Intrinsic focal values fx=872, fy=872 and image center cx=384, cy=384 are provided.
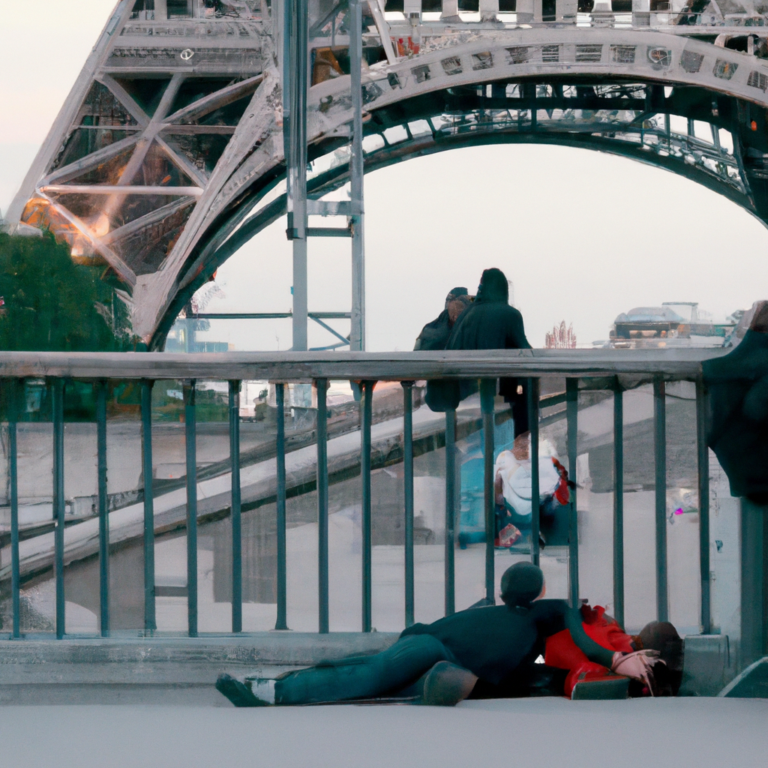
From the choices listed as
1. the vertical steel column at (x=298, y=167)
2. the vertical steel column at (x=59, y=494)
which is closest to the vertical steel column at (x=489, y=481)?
the vertical steel column at (x=59, y=494)

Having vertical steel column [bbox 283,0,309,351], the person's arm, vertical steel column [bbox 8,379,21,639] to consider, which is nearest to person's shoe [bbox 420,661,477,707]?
the person's arm

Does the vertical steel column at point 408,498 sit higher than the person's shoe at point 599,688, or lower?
higher

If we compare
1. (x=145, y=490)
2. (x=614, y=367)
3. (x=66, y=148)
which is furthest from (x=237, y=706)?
(x=66, y=148)

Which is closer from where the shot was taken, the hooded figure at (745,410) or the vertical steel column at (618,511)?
the hooded figure at (745,410)

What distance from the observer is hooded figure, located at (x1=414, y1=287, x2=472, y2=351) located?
6391mm

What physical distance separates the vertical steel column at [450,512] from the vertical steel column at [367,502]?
0.28 m

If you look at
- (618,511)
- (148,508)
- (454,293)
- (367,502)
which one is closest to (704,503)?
(618,511)

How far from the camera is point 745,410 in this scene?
9.68 feet

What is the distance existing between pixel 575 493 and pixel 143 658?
163 centimetres

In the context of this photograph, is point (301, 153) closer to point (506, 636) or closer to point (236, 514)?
point (236, 514)

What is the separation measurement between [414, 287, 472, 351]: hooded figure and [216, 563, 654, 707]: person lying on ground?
11.6ft

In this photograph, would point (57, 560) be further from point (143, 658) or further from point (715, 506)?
point (715, 506)

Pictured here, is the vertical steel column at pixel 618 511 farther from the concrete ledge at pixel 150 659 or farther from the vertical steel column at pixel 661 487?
the concrete ledge at pixel 150 659

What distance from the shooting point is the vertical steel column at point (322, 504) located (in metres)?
3.09
